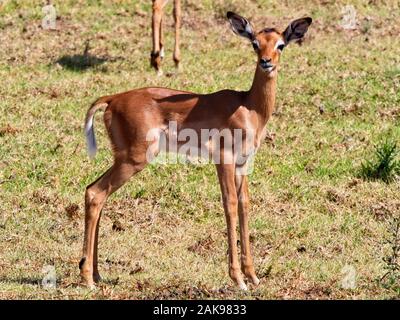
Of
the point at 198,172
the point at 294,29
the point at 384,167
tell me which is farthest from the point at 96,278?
the point at 384,167

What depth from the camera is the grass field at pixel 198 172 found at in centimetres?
859

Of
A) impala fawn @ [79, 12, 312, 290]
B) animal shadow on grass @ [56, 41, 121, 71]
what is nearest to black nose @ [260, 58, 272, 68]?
impala fawn @ [79, 12, 312, 290]

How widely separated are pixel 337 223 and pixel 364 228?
272 mm

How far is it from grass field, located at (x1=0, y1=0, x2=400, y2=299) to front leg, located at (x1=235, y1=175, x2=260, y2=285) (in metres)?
0.13

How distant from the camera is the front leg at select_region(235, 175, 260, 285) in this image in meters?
8.21

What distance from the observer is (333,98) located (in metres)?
13.9

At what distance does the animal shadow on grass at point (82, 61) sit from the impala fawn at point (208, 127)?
7.73 meters

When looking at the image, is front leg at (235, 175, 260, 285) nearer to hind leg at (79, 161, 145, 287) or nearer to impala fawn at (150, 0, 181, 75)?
hind leg at (79, 161, 145, 287)

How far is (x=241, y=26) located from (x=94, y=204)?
1744mm

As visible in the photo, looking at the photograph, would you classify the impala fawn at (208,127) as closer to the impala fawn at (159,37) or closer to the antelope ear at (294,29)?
the antelope ear at (294,29)

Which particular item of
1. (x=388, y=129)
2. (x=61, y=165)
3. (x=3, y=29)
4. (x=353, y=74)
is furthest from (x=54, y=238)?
(x=3, y=29)

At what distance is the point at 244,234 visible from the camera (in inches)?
324

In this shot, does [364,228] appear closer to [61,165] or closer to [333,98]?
[61,165]
